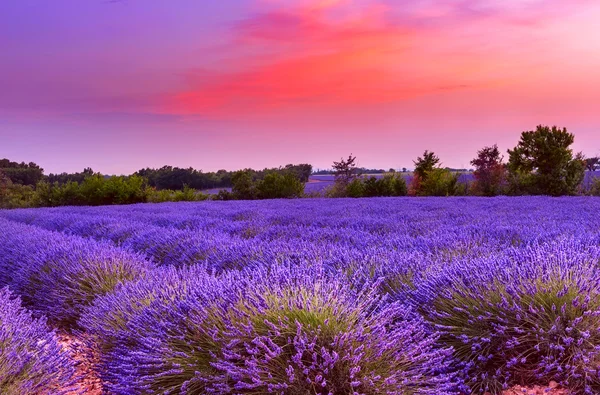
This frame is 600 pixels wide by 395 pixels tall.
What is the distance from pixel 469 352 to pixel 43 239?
4.99 m

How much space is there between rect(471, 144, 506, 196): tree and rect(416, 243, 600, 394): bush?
A: 18117 mm

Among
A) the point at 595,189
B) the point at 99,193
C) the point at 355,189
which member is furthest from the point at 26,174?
the point at 595,189

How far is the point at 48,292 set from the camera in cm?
418

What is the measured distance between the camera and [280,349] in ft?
5.78

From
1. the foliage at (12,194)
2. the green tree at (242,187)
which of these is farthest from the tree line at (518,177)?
the foliage at (12,194)

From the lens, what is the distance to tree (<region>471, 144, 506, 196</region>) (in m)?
19.7

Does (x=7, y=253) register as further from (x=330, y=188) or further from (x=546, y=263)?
(x=330, y=188)

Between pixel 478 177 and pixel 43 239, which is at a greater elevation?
pixel 478 177

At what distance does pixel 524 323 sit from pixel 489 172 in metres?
20.1

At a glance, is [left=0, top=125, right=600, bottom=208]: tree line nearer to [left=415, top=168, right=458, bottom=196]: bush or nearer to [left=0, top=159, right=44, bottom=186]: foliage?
[left=415, top=168, right=458, bottom=196]: bush

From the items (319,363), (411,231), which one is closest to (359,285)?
(319,363)

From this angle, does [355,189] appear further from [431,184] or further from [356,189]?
[431,184]

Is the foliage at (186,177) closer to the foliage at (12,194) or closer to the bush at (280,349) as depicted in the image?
the foliage at (12,194)

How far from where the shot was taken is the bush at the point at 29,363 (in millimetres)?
2090
